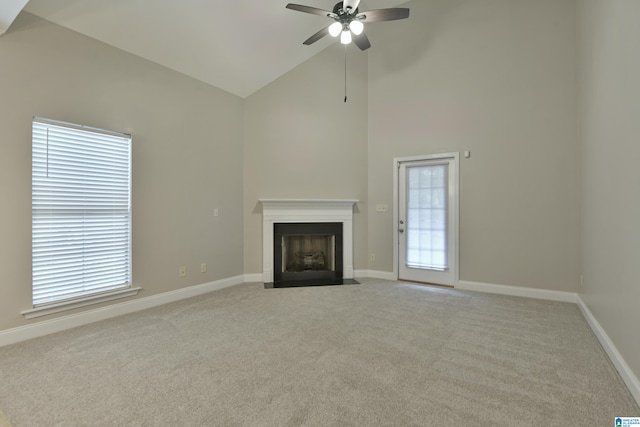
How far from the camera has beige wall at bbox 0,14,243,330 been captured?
2547 millimetres

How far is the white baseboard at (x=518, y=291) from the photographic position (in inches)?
145

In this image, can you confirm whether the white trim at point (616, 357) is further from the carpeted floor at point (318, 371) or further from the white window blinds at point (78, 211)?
the white window blinds at point (78, 211)

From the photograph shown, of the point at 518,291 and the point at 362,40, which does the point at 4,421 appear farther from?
the point at 518,291

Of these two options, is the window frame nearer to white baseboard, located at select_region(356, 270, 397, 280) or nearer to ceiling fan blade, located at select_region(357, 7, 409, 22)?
ceiling fan blade, located at select_region(357, 7, 409, 22)

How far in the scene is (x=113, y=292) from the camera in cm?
318

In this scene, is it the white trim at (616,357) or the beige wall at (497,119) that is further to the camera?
the beige wall at (497,119)

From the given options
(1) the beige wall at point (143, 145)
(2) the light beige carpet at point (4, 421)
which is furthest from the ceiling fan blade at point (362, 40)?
(2) the light beige carpet at point (4, 421)

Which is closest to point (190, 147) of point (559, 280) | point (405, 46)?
point (405, 46)

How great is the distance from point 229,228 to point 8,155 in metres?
2.46

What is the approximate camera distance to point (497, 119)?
4023mm

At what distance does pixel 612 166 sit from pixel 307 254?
12.9 feet

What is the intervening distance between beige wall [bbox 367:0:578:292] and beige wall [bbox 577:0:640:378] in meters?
0.36

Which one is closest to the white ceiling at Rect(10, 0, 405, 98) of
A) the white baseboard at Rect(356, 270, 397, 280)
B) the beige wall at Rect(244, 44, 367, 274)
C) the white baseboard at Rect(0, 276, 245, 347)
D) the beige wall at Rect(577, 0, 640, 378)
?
the beige wall at Rect(244, 44, 367, 274)

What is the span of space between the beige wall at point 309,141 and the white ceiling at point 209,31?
321 mm
